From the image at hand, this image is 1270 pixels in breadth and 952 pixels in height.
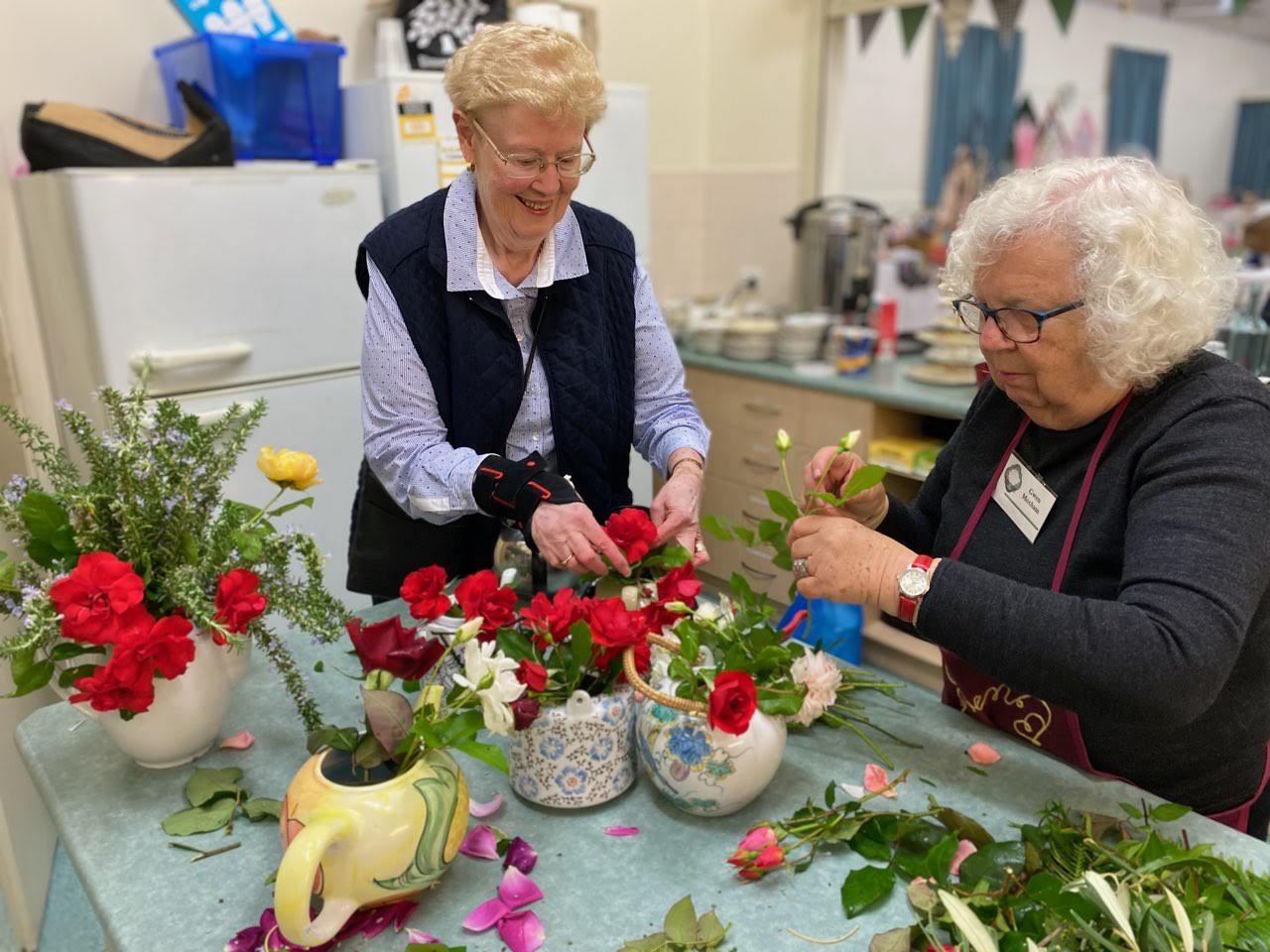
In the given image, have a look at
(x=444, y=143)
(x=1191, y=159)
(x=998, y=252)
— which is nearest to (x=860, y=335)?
(x=444, y=143)

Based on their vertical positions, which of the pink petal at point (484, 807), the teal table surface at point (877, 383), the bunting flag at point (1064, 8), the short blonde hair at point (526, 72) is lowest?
the teal table surface at point (877, 383)

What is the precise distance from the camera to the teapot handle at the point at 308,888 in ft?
2.35

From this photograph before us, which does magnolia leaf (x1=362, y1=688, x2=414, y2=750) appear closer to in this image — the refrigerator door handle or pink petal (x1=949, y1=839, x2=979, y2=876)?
pink petal (x1=949, y1=839, x2=979, y2=876)

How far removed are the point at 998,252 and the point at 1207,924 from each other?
0.66 m

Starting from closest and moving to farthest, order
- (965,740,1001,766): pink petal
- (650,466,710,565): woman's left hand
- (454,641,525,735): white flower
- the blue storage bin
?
(454,641,525,735): white flower, (965,740,1001,766): pink petal, (650,466,710,565): woman's left hand, the blue storage bin

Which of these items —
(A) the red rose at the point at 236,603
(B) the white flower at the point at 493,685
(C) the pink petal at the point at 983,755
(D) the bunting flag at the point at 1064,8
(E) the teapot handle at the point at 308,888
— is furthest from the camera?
(D) the bunting flag at the point at 1064,8

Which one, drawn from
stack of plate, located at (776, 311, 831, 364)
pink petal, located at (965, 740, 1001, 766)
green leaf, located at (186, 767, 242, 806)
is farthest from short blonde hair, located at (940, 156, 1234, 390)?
stack of plate, located at (776, 311, 831, 364)

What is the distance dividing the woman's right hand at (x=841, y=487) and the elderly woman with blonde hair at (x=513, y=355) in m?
0.17

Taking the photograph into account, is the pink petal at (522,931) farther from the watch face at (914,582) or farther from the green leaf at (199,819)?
the watch face at (914,582)

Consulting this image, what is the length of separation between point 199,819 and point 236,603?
224mm

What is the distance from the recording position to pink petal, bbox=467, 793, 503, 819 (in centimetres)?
96

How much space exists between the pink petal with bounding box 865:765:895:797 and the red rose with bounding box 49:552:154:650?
73cm

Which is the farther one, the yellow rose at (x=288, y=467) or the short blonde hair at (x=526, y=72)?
the short blonde hair at (x=526, y=72)

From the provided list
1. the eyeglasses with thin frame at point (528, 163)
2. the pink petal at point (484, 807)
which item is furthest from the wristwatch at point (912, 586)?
the eyeglasses with thin frame at point (528, 163)
